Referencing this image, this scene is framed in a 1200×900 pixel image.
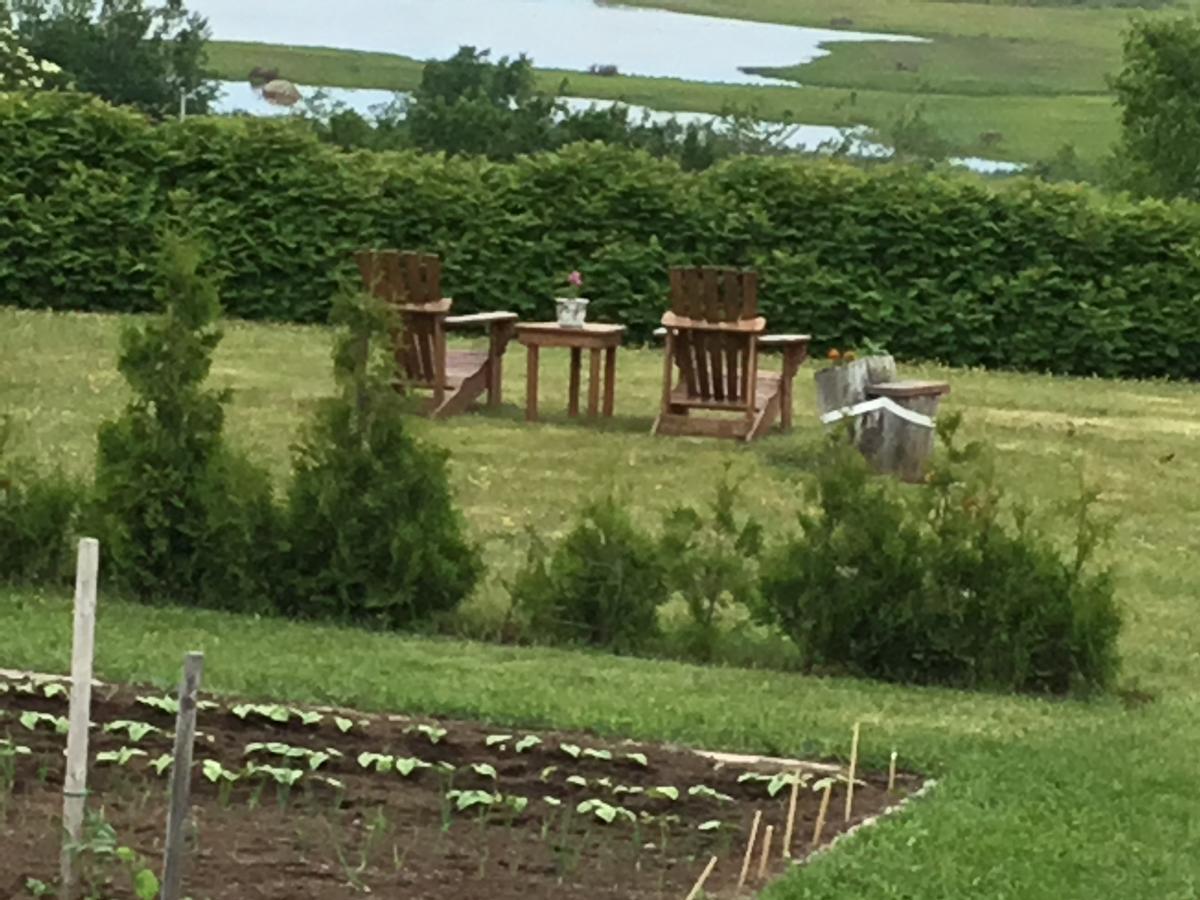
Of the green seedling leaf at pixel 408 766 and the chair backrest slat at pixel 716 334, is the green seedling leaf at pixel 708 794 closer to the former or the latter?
the green seedling leaf at pixel 408 766

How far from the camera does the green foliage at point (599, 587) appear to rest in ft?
25.1

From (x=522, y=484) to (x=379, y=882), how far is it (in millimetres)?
6836

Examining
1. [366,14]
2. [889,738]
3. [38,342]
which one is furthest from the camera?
[366,14]

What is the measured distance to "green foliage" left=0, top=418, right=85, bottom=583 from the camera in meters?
8.10

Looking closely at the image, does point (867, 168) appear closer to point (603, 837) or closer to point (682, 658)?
point (682, 658)

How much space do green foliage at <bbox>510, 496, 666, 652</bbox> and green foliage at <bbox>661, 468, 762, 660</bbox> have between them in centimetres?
6

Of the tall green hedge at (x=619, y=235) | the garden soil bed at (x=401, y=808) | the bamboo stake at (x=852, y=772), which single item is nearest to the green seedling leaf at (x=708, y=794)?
the garden soil bed at (x=401, y=808)

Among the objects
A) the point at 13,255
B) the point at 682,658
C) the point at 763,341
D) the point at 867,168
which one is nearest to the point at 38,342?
the point at 13,255

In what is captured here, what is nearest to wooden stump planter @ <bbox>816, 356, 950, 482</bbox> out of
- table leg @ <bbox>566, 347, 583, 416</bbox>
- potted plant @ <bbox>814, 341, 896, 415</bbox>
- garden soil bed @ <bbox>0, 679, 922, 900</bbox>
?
potted plant @ <bbox>814, 341, 896, 415</bbox>

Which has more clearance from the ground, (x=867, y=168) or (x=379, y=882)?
(x=867, y=168)

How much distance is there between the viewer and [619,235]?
64.7ft

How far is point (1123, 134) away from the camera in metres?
33.8

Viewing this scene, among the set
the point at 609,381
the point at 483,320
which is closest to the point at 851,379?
the point at 609,381

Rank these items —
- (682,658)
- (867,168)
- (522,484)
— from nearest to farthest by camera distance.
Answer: (682,658), (522,484), (867,168)
